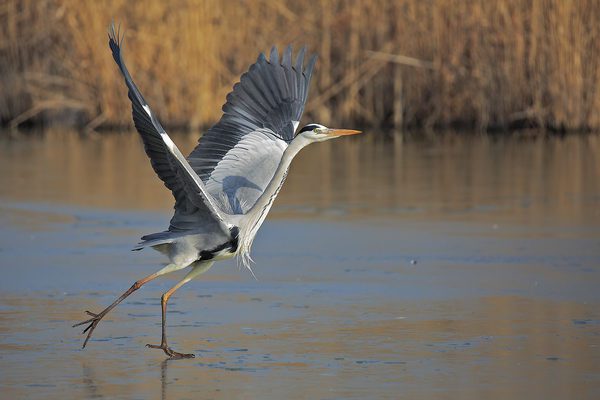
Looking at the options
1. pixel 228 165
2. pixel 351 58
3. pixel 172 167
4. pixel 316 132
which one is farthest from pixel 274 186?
pixel 351 58

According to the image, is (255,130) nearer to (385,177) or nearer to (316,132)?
(316,132)

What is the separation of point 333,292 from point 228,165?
2.83ft

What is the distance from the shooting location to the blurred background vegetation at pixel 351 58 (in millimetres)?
16203

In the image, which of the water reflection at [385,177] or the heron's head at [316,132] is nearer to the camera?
the heron's head at [316,132]

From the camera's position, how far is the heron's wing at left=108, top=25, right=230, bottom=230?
5578 mm

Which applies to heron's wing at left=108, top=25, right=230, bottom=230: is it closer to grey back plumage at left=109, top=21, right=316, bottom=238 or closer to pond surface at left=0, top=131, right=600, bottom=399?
grey back plumage at left=109, top=21, right=316, bottom=238

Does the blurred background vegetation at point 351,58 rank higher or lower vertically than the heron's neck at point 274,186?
higher

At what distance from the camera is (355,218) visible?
1003 cm

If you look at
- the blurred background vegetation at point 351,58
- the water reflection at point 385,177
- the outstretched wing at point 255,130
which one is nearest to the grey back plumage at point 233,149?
the outstretched wing at point 255,130

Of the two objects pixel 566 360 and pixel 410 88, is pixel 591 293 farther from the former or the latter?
pixel 410 88

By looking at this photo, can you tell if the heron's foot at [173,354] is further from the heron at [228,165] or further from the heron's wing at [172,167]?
the heron's wing at [172,167]

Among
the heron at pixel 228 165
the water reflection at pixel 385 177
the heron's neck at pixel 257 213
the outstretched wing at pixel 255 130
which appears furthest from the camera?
the water reflection at pixel 385 177

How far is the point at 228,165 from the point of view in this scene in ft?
23.0

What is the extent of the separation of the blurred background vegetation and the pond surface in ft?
11.0
